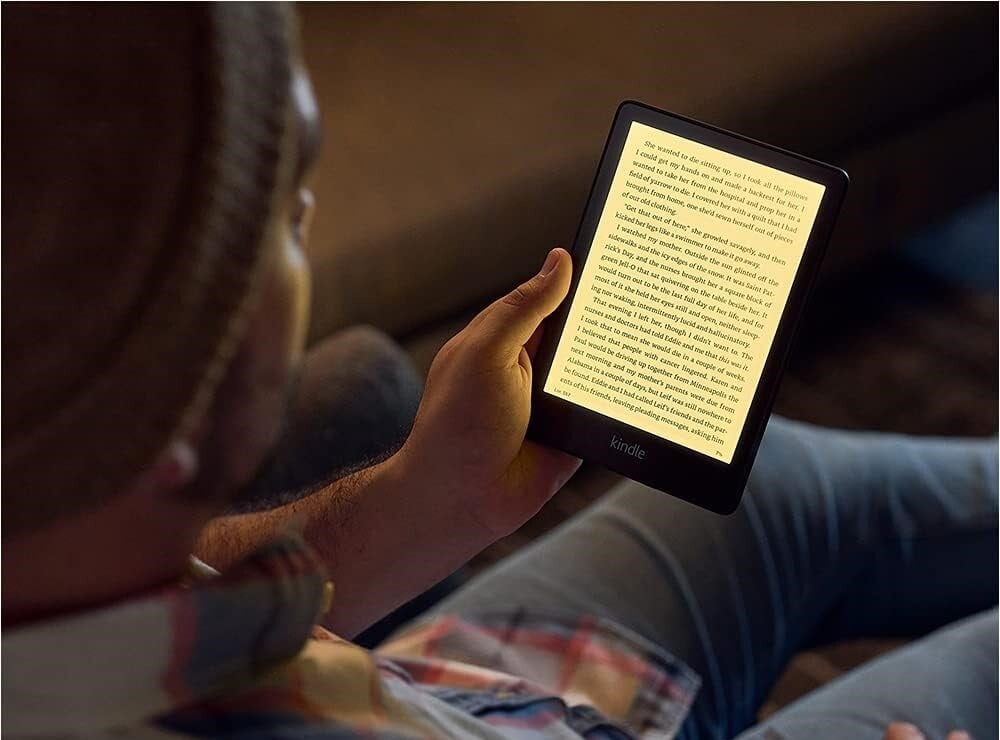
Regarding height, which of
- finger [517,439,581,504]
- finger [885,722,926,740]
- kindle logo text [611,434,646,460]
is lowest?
finger [885,722,926,740]

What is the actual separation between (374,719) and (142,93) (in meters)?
0.28

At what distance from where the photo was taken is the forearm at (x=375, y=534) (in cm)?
68

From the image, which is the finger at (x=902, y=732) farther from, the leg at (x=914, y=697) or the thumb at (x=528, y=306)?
the thumb at (x=528, y=306)

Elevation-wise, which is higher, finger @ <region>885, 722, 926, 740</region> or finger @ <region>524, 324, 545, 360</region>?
finger @ <region>524, 324, 545, 360</region>

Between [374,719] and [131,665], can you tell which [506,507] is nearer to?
[374,719]

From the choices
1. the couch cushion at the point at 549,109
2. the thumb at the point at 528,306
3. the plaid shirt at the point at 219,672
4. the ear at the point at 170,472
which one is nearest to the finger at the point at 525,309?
the thumb at the point at 528,306

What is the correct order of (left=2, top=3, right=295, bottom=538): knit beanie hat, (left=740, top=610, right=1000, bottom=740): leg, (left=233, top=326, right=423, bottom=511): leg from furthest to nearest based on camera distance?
1. (left=233, top=326, right=423, bottom=511): leg
2. (left=740, top=610, right=1000, bottom=740): leg
3. (left=2, top=3, right=295, bottom=538): knit beanie hat

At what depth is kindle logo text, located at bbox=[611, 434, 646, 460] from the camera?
66 cm

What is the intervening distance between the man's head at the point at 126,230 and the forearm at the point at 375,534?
1.02ft

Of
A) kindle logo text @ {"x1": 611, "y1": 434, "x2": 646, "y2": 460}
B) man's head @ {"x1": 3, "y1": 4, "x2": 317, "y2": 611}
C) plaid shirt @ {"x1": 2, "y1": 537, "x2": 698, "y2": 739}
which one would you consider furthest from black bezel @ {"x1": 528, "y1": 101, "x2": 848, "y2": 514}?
man's head @ {"x1": 3, "y1": 4, "x2": 317, "y2": 611}

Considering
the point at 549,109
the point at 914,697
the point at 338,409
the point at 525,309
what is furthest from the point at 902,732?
the point at 549,109

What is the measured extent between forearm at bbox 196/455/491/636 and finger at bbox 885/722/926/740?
0.26 m

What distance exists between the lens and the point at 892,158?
5.04 ft

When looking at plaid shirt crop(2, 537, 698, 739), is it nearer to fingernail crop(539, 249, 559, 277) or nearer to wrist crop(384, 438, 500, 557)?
wrist crop(384, 438, 500, 557)
